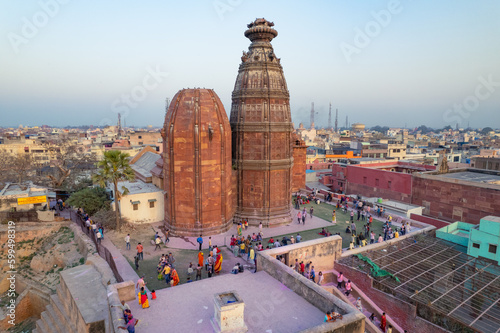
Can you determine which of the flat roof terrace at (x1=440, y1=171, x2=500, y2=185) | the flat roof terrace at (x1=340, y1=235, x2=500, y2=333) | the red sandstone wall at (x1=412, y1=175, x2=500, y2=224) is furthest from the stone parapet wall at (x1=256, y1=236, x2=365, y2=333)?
the flat roof terrace at (x1=440, y1=171, x2=500, y2=185)

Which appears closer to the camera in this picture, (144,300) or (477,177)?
(144,300)

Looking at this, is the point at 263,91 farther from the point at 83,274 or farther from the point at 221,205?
the point at 83,274

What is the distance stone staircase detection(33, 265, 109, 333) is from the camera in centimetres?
1422

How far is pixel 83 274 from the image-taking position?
18.3 metres

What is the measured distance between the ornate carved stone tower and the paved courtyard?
12963 mm

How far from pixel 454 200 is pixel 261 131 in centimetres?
2307

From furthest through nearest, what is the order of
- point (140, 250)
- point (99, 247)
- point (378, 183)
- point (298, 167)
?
point (378, 183), point (298, 167), point (99, 247), point (140, 250)

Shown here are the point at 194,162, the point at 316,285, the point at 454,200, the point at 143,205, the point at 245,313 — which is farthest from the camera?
the point at 454,200

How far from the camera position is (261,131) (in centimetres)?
2645

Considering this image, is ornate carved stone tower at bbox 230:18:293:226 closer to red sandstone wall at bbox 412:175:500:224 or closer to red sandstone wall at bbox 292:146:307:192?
red sandstone wall at bbox 292:146:307:192

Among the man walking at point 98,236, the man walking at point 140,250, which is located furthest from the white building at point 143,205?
the man walking at point 140,250

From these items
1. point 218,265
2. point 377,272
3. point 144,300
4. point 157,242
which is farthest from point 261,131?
point 144,300

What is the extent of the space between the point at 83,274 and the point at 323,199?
84.9ft

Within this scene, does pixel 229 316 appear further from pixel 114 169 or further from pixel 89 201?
pixel 89 201
